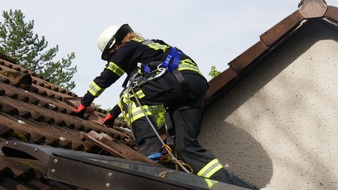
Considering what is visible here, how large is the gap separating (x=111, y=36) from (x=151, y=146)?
1.22m

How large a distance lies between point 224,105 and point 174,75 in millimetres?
1470

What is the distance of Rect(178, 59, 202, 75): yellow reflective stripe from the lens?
15.0 feet

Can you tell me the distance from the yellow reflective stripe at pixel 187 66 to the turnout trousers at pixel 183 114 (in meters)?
0.06

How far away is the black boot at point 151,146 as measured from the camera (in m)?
4.30

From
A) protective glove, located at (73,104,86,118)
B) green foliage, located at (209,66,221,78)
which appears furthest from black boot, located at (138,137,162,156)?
green foliage, located at (209,66,221,78)

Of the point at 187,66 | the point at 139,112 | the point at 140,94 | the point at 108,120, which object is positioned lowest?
the point at 108,120

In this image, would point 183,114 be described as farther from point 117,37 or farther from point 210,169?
point 117,37

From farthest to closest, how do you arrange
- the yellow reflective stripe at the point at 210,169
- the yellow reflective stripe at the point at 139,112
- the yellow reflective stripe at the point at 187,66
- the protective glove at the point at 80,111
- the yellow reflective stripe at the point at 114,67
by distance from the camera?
1. the protective glove at the point at 80,111
2. the yellow reflective stripe at the point at 114,67
3. the yellow reflective stripe at the point at 187,66
4. the yellow reflective stripe at the point at 139,112
5. the yellow reflective stripe at the point at 210,169

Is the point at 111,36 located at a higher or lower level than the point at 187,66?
higher

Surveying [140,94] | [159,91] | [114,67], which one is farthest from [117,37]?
[159,91]

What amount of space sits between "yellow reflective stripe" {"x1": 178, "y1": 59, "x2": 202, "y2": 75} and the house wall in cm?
120

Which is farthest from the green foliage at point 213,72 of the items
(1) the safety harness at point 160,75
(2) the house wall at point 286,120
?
(1) the safety harness at point 160,75

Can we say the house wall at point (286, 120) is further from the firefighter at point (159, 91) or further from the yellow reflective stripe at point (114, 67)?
the yellow reflective stripe at point (114, 67)

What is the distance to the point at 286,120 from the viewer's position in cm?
557
